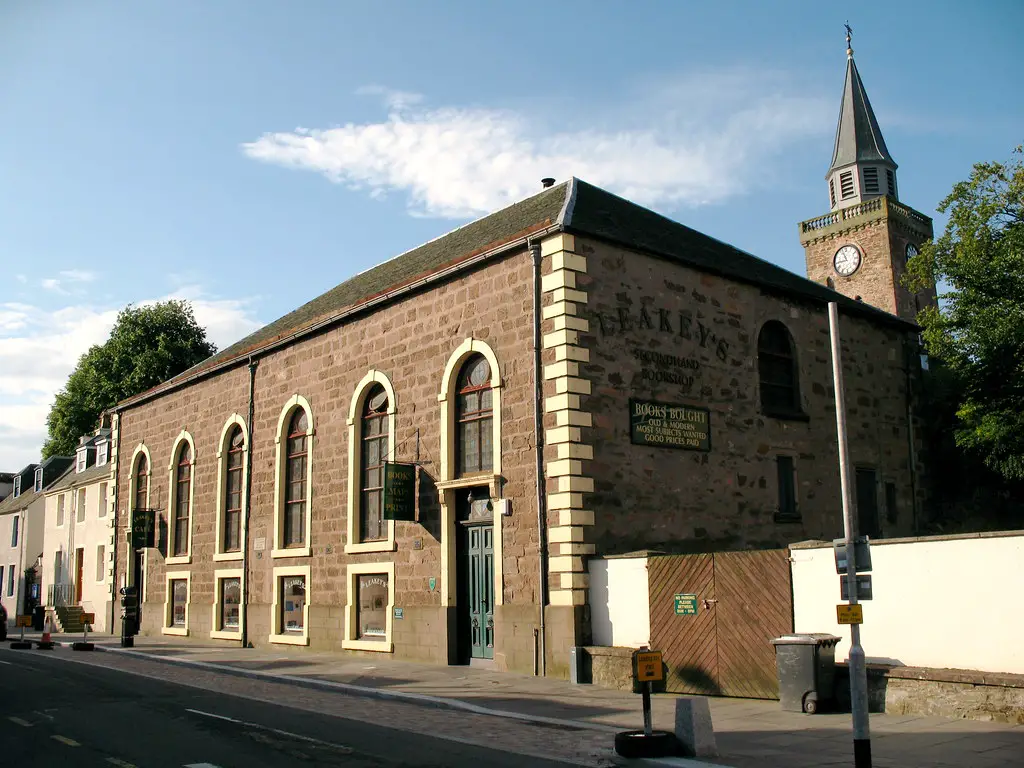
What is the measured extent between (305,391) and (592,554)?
10.5 meters

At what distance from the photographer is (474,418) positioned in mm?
18781

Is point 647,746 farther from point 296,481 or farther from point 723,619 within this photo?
point 296,481

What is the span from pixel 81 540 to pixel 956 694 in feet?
120

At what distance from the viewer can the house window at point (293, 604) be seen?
23234 millimetres

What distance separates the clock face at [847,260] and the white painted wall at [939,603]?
44.5 metres

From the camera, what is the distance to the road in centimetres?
927

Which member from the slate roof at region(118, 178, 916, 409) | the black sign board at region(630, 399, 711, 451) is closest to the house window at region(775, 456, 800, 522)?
the black sign board at region(630, 399, 711, 451)

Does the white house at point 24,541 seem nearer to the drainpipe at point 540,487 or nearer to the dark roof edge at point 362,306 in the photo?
the dark roof edge at point 362,306

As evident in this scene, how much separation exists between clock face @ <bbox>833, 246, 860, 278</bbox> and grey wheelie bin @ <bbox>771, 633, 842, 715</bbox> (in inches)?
1788

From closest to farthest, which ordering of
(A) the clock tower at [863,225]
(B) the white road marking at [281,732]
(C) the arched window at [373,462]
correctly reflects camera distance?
(B) the white road marking at [281,732] < (C) the arched window at [373,462] < (A) the clock tower at [863,225]

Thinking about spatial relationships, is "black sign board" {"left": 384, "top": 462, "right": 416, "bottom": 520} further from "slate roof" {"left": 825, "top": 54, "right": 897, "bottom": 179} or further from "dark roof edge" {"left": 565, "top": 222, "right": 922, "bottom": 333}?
"slate roof" {"left": 825, "top": 54, "right": 897, "bottom": 179}

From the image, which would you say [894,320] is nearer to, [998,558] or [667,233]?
[667,233]

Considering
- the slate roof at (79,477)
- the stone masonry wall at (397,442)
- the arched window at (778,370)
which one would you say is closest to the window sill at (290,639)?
the stone masonry wall at (397,442)

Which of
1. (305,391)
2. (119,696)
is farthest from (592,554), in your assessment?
(305,391)
